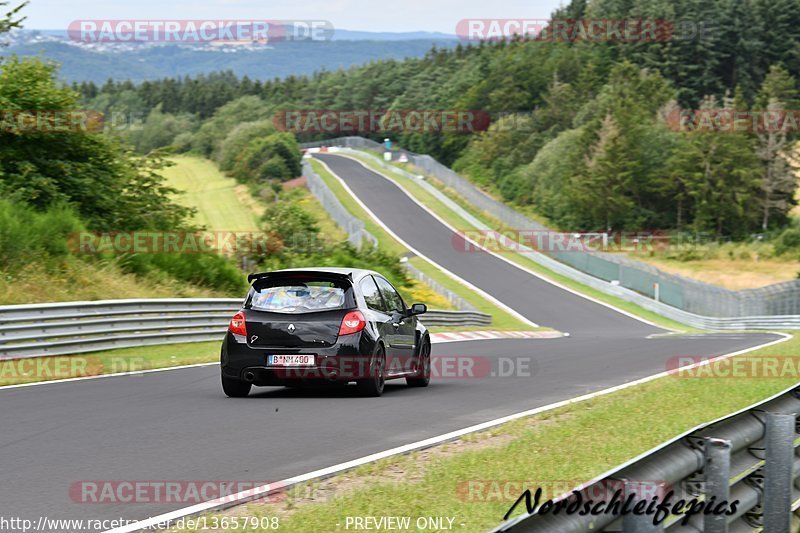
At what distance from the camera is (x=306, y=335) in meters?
12.6

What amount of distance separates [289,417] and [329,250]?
33.0 meters

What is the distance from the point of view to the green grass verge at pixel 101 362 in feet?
51.8

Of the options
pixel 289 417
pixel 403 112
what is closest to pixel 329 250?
pixel 289 417

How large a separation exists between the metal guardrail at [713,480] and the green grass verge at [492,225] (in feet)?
142

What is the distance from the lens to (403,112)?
143000mm

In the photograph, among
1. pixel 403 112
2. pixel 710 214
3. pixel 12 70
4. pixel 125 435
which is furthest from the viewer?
pixel 403 112

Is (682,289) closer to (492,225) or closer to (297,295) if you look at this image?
(492,225)

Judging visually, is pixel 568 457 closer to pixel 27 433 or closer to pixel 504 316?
pixel 27 433

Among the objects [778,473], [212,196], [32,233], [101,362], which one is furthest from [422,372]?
[212,196]

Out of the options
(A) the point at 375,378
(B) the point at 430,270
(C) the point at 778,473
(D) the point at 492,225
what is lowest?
(B) the point at 430,270

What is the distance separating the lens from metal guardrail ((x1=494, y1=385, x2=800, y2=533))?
4117mm

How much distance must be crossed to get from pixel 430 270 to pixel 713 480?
5513cm

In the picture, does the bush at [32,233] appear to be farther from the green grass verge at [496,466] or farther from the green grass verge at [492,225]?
the green grass verge at [492,225]

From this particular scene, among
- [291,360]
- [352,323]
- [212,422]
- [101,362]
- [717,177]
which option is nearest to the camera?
[212,422]
